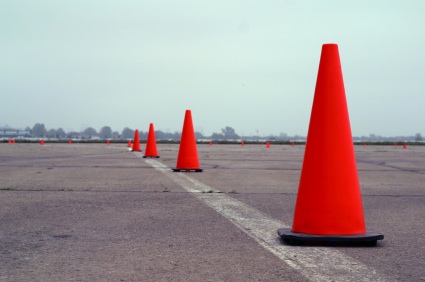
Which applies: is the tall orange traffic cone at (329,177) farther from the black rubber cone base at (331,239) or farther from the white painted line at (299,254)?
the white painted line at (299,254)

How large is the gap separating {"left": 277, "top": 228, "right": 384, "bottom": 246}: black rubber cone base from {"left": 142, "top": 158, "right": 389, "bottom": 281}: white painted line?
0.11 meters

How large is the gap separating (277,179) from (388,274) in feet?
25.9

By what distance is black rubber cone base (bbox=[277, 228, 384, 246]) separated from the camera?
476 centimetres

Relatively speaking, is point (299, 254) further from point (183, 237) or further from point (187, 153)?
point (187, 153)

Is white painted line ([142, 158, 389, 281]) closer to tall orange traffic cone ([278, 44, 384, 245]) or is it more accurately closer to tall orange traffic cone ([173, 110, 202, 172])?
tall orange traffic cone ([278, 44, 384, 245])

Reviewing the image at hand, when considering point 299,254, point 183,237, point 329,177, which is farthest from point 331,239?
point 183,237

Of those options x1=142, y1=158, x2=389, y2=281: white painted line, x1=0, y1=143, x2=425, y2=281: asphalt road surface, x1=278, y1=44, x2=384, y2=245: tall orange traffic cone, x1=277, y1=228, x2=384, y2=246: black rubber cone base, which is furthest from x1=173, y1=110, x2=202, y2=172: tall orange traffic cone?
x1=277, y1=228, x2=384, y2=246: black rubber cone base

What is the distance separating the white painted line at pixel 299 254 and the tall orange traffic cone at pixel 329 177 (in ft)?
0.67

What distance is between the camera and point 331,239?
476 cm

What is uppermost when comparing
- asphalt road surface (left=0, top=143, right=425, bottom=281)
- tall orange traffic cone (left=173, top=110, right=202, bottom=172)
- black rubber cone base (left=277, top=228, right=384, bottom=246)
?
tall orange traffic cone (left=173, top=110, right=202, bottom=172)

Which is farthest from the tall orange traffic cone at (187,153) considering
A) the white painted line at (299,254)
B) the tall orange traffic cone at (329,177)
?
the tall orange traffic cone at (329,177)

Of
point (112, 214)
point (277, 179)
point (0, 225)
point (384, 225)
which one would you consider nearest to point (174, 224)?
point (112, 214)

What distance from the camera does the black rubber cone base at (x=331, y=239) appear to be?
4.76 m

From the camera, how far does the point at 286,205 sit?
7414 mm
